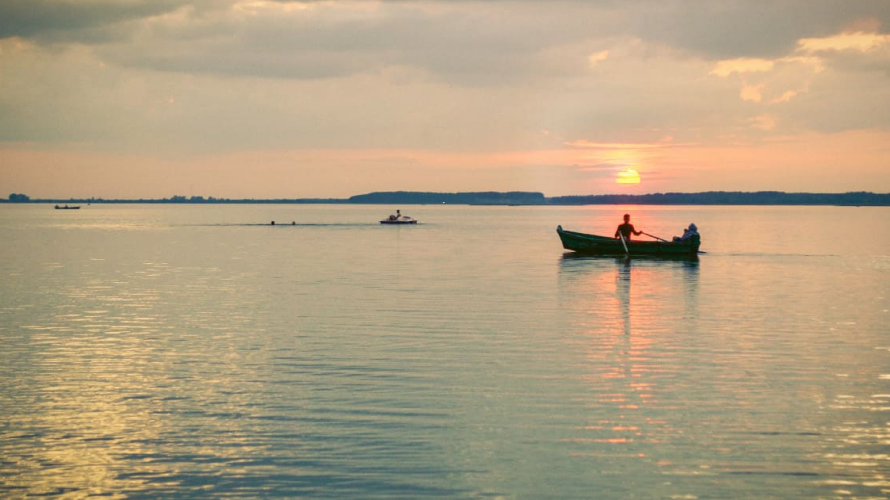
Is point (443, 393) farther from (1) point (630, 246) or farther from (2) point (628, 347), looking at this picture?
(1) point (630, 246)

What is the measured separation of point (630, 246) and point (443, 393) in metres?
42.7

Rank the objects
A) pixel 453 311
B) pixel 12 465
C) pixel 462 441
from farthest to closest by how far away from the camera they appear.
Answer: pixel 453 311 → pixel 462 441 → pixel 12 465

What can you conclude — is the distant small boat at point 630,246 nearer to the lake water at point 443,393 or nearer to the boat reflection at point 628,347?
the boat reflection at point 628,347

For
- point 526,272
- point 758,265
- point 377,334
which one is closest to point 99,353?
point 377,334

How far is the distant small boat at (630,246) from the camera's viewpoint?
5591 centimetres

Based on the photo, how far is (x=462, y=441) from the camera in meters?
13.3

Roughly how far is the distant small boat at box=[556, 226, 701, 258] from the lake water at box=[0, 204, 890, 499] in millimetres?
18101

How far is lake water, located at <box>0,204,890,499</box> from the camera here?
→ 458 inches

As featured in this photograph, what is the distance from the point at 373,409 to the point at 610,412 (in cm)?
422

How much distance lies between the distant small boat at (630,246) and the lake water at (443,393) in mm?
18101

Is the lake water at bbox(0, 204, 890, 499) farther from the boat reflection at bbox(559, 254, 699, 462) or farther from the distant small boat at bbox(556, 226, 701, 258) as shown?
the distant small boat at bbox(556, 226, 701, 258)

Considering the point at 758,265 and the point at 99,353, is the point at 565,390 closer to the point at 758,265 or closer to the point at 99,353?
the point at 99,353

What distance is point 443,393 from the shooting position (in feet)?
54.6

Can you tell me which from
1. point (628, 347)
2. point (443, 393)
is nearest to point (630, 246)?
point (628, 347)
